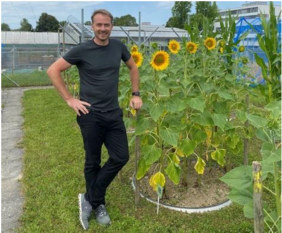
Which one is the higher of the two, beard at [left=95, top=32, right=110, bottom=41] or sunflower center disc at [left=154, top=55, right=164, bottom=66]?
beard at [left=95, top=32, right=110, bottom=41]

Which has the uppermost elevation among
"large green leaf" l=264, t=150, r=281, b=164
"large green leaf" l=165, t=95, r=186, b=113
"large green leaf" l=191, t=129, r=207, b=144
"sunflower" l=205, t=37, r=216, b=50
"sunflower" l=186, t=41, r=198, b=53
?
"sunflower" l=205, t=37, r=216, b=50

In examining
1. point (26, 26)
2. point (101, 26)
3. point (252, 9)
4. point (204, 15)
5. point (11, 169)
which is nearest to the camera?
point (101, 26)

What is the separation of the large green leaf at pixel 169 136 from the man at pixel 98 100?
11.8 inches

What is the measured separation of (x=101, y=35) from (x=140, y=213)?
1507mm

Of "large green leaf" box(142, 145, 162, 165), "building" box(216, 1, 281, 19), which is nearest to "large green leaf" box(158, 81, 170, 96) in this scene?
"large green leaf" box(142, 145, 162, 165)

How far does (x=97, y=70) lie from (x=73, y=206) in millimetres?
1285

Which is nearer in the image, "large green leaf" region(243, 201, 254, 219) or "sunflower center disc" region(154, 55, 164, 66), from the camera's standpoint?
"large green leaf" region(243, 201, 254, 219)

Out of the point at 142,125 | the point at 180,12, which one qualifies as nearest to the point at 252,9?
the point at 180,12

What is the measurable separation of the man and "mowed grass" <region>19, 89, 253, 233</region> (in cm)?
20

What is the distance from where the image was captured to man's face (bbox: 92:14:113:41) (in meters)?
2.41

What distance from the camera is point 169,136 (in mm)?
2564

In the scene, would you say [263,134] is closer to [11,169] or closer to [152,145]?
[152,145]

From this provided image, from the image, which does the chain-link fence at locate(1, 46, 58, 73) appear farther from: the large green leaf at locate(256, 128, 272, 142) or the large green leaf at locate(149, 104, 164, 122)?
the large green leaf at locate(256, 128, 272, 142)

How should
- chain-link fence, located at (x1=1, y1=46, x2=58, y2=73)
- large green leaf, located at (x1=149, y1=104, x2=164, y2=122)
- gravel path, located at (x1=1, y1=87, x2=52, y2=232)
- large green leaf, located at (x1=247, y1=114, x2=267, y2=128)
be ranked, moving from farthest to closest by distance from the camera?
chain-link fence, located at (x1=1, y1=46, x2=58, y2=73) → gravel path, located at (x1=1, y1=87, x2=52, y2=232) → large green leaf, located at (x1=149, y1=104, x2=164, y2=122) → large green leaf, located at (x1=247, y1=114, x2=267, y2=128)
